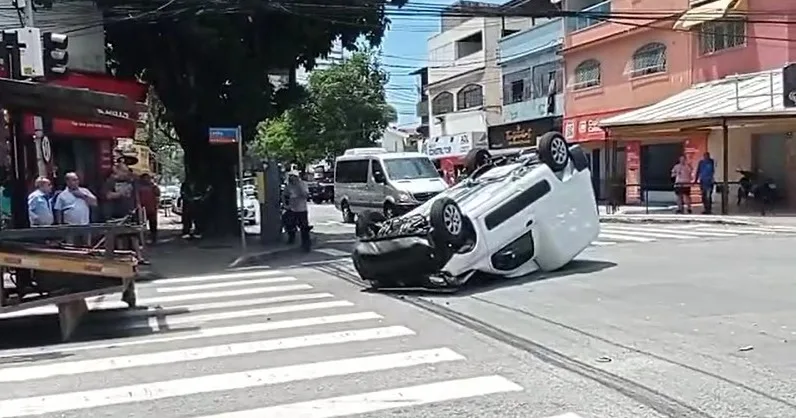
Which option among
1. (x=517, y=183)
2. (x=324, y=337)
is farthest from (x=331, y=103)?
(x=324, y=337)

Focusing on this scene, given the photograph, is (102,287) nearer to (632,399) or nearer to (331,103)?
(632,399)

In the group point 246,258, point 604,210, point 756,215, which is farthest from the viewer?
point 604,210

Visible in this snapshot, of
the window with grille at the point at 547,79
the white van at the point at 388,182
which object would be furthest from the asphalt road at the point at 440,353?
the window with grille at the point at 547,79

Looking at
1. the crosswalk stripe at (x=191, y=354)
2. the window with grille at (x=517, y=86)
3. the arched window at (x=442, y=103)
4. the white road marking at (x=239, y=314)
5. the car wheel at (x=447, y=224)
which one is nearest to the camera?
the crosswalk stripe at (x=191, y=354)

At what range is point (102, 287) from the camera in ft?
34.8

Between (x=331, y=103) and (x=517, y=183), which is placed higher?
(x=331, y=103)

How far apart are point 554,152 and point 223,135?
9037 millimetres

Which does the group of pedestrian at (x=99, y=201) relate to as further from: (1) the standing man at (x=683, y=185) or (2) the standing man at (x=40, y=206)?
(1) the standing man at (x=683, y=185)

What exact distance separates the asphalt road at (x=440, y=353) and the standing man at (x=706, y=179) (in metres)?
12.7

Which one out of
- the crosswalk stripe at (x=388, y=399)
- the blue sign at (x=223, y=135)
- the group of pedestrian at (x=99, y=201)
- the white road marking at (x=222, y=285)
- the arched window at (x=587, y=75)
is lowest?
the white road marking at (x=222, y=285)

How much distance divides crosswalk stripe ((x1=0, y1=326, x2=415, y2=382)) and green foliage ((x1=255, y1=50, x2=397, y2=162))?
161ft

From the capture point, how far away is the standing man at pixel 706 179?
86.5 ft

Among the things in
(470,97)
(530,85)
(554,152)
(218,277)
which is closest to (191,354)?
(554,152)

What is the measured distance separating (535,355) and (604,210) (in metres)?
24.0
